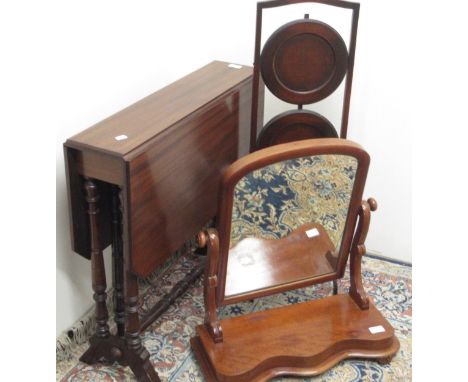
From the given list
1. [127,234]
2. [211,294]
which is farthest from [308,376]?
[127,234]

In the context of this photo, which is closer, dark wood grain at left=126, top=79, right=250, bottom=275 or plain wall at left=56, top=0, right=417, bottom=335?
dark wood grain at left=126, top=79, right=250, bottom=275

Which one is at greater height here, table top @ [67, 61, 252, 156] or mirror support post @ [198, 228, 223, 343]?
table top @ [67, 61, 252, 156]

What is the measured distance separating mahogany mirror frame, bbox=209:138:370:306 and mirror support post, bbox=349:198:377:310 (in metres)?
0.02

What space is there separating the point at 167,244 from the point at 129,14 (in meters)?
0.73

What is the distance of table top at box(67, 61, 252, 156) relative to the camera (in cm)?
136

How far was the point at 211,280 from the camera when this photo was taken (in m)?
1.52

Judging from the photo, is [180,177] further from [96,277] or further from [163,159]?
[96,277]

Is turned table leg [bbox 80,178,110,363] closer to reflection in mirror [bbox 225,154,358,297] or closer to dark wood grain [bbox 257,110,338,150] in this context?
reflection in mirror [bbox 225,154,358,297]

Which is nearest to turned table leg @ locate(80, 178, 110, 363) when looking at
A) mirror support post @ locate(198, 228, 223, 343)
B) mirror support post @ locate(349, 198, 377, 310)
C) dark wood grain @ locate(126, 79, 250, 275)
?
dark wood grain @ locate(126, 79, 250, 275)

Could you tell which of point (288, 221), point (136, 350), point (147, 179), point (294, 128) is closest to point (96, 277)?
point (136, 350)

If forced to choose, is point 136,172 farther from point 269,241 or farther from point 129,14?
point 129,14

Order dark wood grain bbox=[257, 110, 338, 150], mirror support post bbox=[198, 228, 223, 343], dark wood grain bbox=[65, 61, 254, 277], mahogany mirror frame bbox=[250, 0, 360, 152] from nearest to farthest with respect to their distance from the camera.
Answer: dark wood grain bbox=[65, 61, 254, 277] → mirror support post bbox=[198, 228, 223, 343] → mahogany mirror frame bbox=[250, 0, 360, 152] → dark wood grain bbox=[257, 110, 338, 150]

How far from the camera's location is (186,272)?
6.99 ft

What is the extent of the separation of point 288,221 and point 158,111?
0.50 meters
